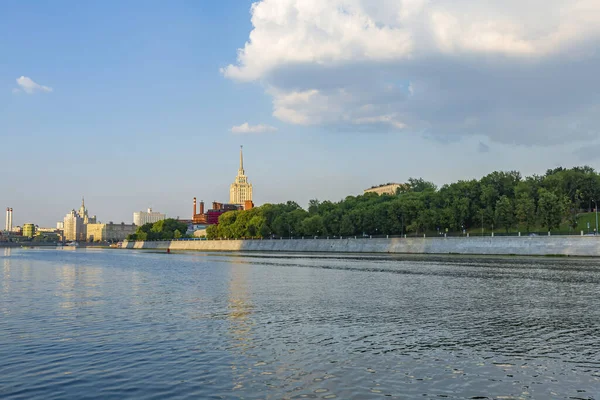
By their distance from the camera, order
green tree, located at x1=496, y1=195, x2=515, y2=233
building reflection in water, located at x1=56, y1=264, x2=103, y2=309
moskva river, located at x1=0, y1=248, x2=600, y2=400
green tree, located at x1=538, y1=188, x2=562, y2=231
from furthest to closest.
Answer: green tree, located at x1=496, y1=195, x2=515, y2=233
green tree, located at x1=538, y1=188, x2=562, y2=231
building reflection in water, located at x1=56, y1=264, x2=103, y2=309
moskva river, located at x1=0, y1=248, x2=600, y2=400

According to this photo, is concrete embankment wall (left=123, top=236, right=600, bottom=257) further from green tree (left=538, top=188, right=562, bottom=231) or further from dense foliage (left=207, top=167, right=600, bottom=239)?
green tree (left=538, top=188, right=562, bottom=231)

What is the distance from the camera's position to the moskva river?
13.7 metres

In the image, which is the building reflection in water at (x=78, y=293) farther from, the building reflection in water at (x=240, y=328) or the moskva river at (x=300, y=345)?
the building reflection in water at (x=240, y=328)

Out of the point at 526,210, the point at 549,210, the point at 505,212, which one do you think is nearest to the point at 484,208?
the point at 505,212

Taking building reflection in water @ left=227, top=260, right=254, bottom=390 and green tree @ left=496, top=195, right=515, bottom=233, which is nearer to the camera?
building reflection in water @ left=227, top=260, right=254, bottom=390

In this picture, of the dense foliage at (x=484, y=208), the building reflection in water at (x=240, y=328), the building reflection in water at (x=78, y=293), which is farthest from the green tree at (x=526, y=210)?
the building reflection in water at (x=78, y=293)

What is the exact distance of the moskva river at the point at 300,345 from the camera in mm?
13742

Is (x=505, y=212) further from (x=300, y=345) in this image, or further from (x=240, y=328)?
(x=300, y=345)

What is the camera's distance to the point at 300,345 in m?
18.9

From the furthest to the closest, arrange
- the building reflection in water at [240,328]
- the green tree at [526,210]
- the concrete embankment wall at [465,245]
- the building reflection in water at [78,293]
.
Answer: the green tree at [526,210] → the concrete embankment wall at [465,245] → the building reflection in water at [78,293] → the building reflection in water at [240,328]

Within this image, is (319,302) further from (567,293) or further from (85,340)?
(567,293)

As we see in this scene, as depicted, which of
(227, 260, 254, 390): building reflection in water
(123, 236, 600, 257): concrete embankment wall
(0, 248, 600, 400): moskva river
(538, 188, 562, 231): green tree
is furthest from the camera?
(538, 188, 562, 231): green tree

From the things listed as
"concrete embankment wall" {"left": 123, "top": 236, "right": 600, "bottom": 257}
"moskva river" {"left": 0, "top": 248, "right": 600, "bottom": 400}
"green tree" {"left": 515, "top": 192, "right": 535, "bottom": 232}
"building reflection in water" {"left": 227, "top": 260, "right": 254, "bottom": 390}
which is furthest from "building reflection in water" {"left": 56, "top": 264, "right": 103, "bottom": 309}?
"green tree" {"left": 515, "top": 192, "right": 535, "bottom": 232}

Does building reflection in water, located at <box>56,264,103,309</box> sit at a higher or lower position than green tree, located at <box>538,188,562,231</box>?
lower
